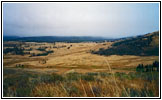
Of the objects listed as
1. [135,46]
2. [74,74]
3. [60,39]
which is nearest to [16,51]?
[60,39]

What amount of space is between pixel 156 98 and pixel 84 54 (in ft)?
8.13

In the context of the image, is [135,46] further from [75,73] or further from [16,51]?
[16,51]

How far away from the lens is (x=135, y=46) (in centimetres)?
523

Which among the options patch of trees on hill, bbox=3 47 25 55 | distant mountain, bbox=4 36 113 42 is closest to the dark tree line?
distant mountain, bbox=4 36 113 42

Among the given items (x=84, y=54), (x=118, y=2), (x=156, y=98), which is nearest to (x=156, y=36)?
(x=118, y=2)

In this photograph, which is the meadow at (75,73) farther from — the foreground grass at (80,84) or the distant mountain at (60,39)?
the distant mountain at (60,39)

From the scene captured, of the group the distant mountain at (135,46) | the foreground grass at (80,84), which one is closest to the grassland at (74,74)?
the foreground grass at (80,84)

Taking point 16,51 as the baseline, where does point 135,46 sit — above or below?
above

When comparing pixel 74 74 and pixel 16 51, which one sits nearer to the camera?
pixel 74 74

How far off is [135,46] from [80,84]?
2204 millimetres

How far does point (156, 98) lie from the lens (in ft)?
12.1

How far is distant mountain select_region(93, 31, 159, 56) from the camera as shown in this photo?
477 centimetres

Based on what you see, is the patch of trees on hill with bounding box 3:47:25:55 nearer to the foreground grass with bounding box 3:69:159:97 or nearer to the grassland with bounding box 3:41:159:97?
the grassland with bounding box 3:41:159:97

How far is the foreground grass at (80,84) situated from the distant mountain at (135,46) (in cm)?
74
